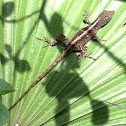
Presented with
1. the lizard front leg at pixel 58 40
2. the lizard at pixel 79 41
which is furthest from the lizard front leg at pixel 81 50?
the lizard front leg at pixel 58 40

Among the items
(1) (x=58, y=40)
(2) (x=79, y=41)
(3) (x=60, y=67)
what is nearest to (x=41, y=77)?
(3) (x=60, y=67)

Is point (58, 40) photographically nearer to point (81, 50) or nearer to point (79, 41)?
point (81, 50)

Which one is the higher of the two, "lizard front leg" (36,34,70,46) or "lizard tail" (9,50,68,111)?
"lizard front leg" (36,34,70,46)

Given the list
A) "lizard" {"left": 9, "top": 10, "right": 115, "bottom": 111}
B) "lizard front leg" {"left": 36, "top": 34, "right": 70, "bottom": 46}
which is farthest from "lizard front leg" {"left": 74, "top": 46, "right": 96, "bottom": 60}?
"lizard front leg" {"left": 36, "top": 34, "right": 70, "bottom": 46}

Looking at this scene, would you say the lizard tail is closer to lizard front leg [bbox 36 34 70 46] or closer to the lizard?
the lizard

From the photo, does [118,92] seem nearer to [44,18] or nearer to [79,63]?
[79,63]

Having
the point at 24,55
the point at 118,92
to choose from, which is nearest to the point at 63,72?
the point at 24,55

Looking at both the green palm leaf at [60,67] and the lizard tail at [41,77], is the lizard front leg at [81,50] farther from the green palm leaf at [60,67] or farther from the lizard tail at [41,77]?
the lizard tail at [41,77]

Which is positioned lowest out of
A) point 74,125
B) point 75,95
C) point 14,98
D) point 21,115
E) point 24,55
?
A: point 74,125
